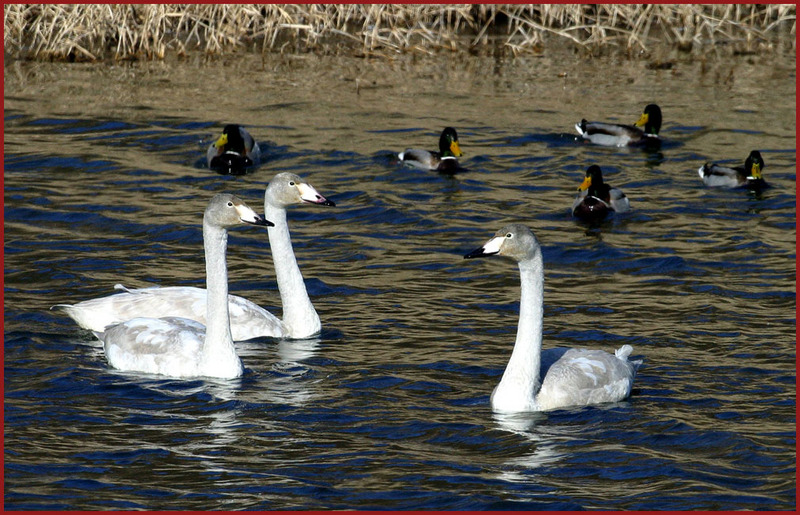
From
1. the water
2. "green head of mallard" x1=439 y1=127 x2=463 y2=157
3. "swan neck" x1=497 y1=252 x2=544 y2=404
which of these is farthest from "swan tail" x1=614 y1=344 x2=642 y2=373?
"green head of mallard" x1=439 y1=127 x2=463 y2=157

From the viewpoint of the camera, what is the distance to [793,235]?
49.3ft

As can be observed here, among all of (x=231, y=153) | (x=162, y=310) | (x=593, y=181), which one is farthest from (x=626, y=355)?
(x=231, y=153)

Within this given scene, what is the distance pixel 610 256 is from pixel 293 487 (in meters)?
7.14

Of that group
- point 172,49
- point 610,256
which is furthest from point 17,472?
point 172,49

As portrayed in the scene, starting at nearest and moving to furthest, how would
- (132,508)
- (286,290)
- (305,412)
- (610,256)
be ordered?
(132,508)
(305,412)
(286,290)
(610,256)

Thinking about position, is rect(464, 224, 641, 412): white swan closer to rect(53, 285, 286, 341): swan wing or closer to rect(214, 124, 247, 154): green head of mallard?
rect(53, 285, 286, 341): swan wing

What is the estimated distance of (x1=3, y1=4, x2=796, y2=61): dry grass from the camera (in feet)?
75.2

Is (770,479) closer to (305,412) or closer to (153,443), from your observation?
(305,412)

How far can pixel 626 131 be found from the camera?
19.6 meters

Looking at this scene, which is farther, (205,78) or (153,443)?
(205,78)

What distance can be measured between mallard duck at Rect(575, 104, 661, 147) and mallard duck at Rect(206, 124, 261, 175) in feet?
17.5

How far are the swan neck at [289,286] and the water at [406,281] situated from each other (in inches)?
8.0

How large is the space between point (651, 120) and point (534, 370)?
437 inches

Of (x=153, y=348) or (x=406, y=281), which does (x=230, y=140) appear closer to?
(x=406, y=281)
